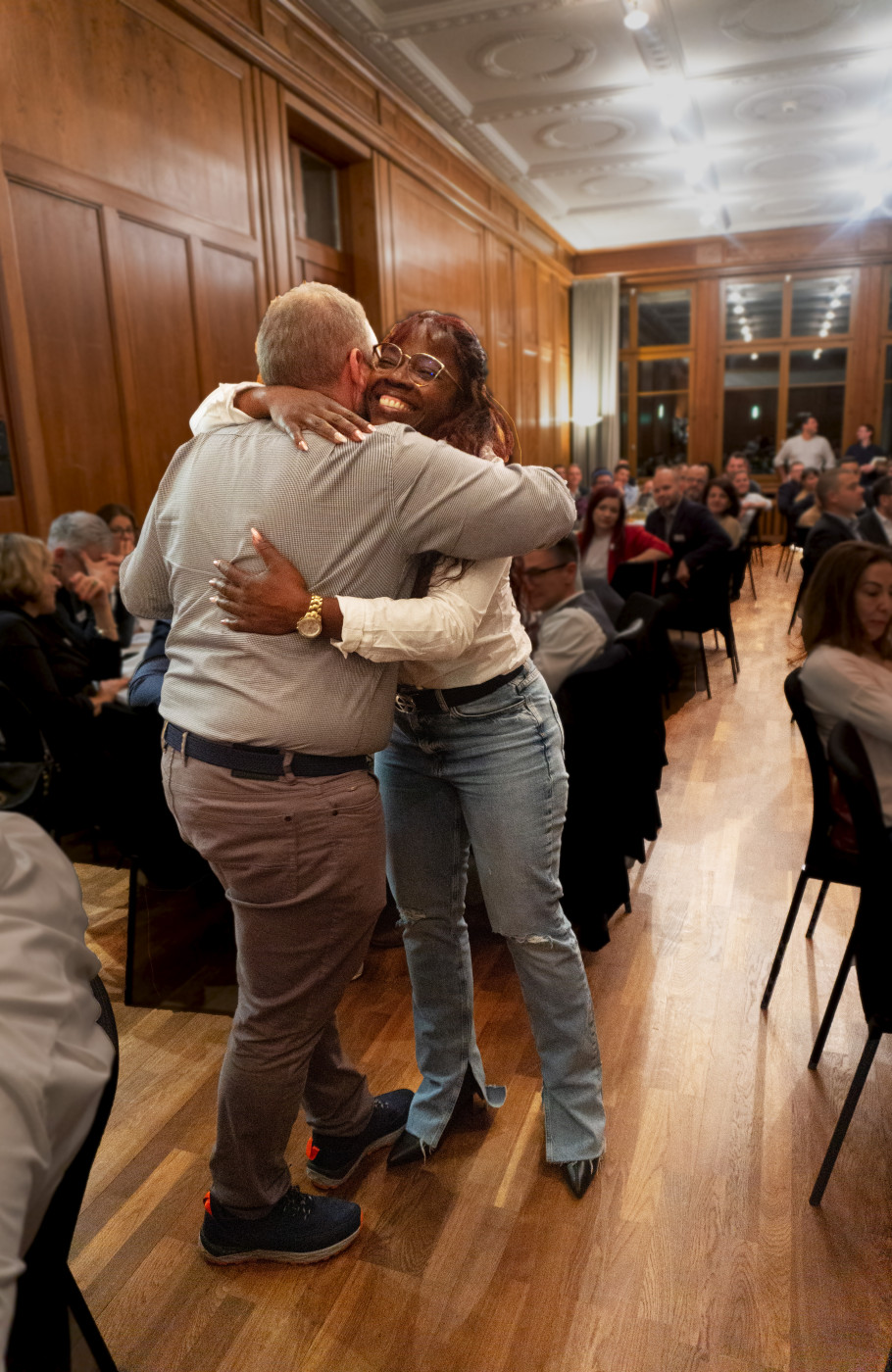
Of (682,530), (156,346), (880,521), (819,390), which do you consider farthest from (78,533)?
(819,390)

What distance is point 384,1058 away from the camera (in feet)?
7.32

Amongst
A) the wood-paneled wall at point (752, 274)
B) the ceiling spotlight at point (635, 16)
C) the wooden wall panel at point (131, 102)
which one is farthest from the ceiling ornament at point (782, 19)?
the wood-paneled wall at point (752, 274)

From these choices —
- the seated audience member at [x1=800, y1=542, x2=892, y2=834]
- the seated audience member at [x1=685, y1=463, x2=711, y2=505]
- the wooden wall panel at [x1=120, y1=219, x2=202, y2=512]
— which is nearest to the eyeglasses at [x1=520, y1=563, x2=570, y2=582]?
the seated audience member at [x1=800, y1=542, x2=892, y2=834]

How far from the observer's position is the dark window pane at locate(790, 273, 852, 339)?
13.1 meters

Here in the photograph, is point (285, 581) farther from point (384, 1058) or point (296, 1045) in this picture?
point (384, 1058)

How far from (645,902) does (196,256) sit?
4.11 meters

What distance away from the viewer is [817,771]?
2195 mm

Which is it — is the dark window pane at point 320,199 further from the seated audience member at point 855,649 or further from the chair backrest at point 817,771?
the chair backrest at point 817,771

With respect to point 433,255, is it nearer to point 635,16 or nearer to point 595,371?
point 635,16

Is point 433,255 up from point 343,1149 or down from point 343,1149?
up

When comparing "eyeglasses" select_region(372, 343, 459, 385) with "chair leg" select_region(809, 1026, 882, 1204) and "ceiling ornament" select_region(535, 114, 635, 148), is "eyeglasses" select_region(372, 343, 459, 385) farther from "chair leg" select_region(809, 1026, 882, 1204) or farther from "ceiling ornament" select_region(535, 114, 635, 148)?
"ceiling ornament" select_region(535, 114, 635, 148)

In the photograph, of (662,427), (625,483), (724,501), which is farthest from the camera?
(662,427)

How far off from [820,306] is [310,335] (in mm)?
14151

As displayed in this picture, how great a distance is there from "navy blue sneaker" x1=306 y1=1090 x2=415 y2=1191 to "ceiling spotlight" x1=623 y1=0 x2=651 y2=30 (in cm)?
648
